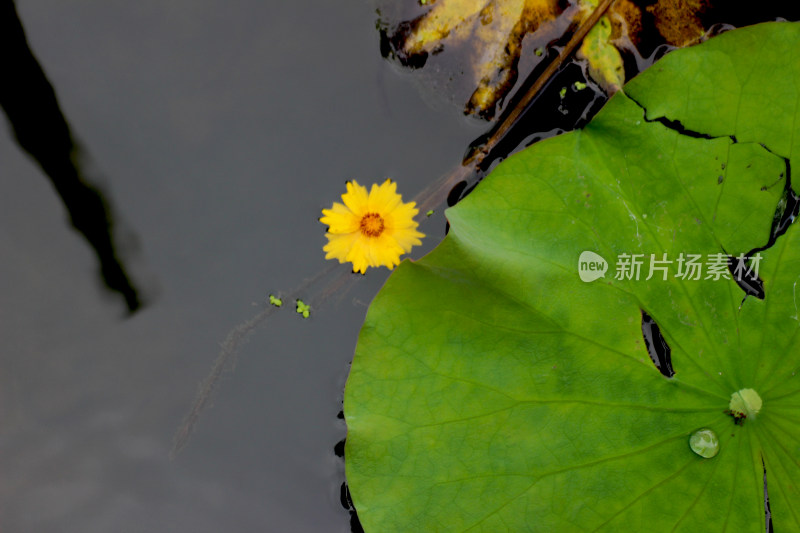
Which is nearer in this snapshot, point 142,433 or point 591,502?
point 591,502

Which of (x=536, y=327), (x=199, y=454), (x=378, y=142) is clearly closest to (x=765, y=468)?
(x=536, y=327)

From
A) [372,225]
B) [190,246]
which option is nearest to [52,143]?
[190,246]

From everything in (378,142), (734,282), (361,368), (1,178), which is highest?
(1,178)

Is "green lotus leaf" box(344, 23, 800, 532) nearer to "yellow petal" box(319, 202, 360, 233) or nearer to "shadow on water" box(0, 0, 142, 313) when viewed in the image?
"yellow petal" box(319, 202, 360, 233)

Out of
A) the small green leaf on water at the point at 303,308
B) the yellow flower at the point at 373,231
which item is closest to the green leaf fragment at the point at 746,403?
the yellow flower at the point at 373,231

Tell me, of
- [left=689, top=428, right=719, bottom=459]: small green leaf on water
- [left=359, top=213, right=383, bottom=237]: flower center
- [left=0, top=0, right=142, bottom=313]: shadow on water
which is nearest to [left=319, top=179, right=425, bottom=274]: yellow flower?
[left=359, top=213, right=383, bottom=237]: flower center

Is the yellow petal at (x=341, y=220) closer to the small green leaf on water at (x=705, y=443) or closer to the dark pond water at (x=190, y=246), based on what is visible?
the dark pond water at (x=190, y=246)

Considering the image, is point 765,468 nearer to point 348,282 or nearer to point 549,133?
point 549,133

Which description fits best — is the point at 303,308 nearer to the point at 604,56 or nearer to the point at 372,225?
the point at 372,225
